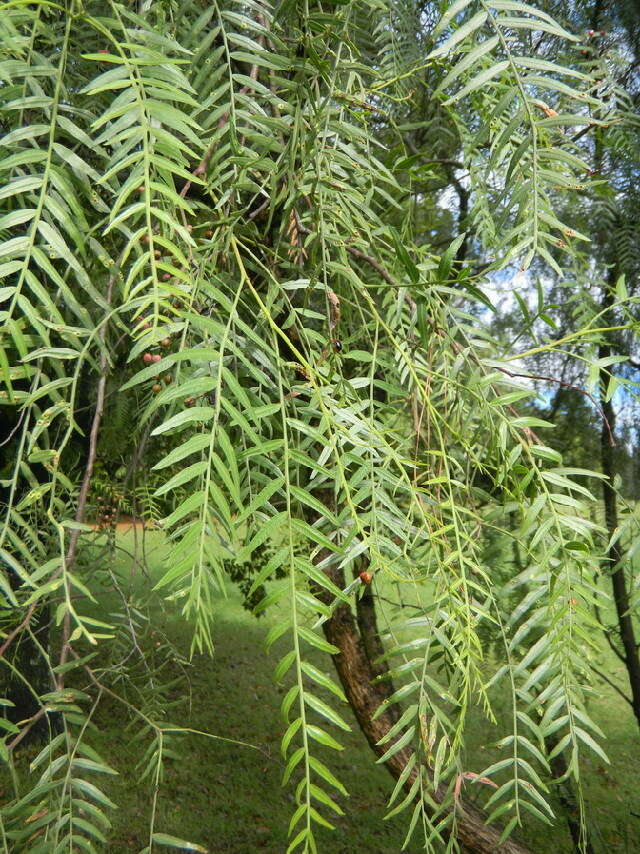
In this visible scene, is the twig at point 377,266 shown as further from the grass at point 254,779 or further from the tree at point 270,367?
the grass at point 254,779

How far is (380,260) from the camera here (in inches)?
32.3

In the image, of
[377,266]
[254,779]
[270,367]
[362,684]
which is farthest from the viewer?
[254,779]

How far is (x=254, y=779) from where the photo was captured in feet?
8.96

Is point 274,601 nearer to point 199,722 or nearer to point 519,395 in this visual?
point 519,395

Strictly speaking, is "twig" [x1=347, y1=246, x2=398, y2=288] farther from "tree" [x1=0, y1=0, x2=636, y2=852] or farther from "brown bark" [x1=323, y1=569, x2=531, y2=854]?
"brown bark" [x1=323, y1=569, x2=531, y2=854]

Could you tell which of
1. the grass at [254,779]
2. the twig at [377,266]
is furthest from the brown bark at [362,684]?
the twig at [377,266]

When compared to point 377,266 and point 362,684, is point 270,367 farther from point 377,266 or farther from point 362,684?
point 362,684

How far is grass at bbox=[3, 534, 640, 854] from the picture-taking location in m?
2.29

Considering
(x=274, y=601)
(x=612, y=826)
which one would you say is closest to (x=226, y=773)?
(x=612, y=826)

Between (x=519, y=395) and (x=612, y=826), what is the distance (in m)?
2.42

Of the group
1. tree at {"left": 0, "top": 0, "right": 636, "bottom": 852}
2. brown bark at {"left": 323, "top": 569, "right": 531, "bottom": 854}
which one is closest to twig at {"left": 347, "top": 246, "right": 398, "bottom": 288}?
tree at {"left": 0, "top": 0, "right": 636, "bottom": 852}

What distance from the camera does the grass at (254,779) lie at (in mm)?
2285

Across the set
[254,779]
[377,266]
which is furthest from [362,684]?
[254,779]

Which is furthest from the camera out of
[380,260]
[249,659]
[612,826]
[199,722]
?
[249,659]
